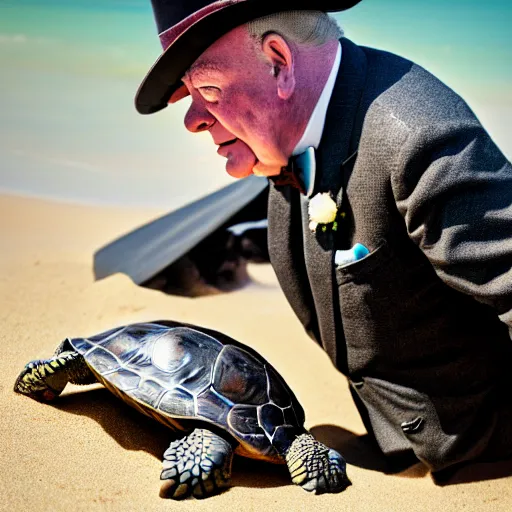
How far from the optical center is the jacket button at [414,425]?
207 centimetres

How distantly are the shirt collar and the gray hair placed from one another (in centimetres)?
8

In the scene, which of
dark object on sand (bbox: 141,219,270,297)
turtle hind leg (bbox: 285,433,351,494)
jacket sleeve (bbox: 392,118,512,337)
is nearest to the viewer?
jacket sleeve (bbox: 392,118,512,337)

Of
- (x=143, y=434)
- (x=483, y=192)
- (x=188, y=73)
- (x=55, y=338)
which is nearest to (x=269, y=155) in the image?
(x=188, y=73)

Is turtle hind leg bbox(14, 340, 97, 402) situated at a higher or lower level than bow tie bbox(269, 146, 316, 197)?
lower

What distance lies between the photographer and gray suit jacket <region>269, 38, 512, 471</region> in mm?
1739

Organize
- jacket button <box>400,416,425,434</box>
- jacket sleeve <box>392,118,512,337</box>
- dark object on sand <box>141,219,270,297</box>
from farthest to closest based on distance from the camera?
dark object on sand <box>141,219,270,297</box> → jacket button <box>400,416,425,434</box> → jacket sleeve <box>392,118,512,337</box>

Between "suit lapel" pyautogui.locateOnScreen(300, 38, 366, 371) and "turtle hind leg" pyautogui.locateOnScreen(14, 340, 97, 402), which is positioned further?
"turtle hind leg" pyautogui.locateOnScreen(14, 340, 97, 402)

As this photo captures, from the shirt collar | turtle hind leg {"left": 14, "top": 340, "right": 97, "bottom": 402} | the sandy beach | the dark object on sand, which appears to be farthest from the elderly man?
the dark object on sand

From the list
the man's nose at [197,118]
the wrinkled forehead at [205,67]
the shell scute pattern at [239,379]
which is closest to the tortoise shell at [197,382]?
the shell scute pattern at [239,379]

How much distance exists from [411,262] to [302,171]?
350 mm

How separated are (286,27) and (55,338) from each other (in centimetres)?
156

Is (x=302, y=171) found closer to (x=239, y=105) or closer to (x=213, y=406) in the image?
(x=239, y=105)

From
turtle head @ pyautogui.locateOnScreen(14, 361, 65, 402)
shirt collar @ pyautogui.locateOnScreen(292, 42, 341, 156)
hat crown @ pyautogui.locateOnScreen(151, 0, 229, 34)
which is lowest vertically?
turtle head @ pyautogui.locateOnScreen(14, 361, 65, 402)

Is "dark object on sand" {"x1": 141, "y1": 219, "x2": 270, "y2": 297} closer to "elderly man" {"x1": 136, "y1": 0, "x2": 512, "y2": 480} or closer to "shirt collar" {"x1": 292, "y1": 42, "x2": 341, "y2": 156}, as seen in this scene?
"elderly man" {"x1": 136, "y1": 0, "x2": 512, "y2": 480}
